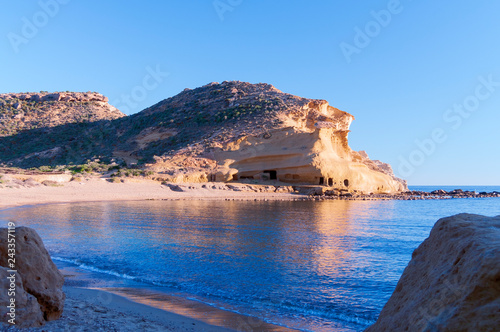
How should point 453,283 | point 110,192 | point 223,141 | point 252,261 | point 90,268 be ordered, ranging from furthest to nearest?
1. point 223,141
2. point 110,192
3. point 252,261
4. point 90,268
5. point 453,283

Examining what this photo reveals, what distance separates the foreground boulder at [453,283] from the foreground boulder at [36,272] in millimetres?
3803

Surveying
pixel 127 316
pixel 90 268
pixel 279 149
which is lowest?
pixel 90 268

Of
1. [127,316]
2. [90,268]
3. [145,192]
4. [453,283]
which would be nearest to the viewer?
[453,283]

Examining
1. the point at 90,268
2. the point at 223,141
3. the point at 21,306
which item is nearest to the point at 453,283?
the point at 21,306

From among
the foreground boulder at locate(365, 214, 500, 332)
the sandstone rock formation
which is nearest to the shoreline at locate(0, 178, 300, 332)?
the foreground boulder at locate(365, 214, 500, 332)

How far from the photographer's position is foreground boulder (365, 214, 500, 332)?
7.76 ft

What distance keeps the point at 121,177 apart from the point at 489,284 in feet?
126

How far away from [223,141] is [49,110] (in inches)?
1950

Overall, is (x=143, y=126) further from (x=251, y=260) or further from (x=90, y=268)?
(x=251, y=260)

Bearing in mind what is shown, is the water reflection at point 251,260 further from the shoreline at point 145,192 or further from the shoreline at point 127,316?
the shoreline at point 145,192

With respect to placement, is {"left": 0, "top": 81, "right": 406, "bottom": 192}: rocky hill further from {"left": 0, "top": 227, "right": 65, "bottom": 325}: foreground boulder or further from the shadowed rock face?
the shadowed rock face

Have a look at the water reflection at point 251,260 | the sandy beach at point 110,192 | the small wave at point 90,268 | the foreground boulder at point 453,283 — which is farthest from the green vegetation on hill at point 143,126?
the foreground boulder at point 453,283

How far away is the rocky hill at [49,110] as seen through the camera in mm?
71000

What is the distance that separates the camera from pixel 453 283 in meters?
2.74
